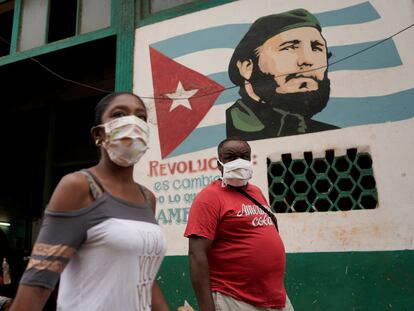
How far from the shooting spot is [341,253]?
11.5 ft

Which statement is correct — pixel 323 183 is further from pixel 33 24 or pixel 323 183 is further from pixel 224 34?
pixel 33 24

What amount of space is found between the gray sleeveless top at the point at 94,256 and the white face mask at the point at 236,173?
1.09 metres

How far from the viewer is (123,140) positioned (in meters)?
1.42

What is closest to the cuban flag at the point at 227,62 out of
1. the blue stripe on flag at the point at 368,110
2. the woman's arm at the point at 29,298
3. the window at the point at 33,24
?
the blue stripe on flag at the point at 368,110

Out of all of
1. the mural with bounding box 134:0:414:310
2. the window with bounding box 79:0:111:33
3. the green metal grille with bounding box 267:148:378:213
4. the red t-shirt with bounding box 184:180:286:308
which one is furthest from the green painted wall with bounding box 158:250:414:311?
the window with bounding box 79:0:111:33

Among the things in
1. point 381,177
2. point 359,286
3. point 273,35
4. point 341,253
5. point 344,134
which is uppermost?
point 273,35

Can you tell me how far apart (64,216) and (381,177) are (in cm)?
306

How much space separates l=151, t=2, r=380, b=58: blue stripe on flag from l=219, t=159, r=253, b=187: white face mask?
233cm

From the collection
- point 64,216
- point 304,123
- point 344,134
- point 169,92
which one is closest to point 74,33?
point 169,92

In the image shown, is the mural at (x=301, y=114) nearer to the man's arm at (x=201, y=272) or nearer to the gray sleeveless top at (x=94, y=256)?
the man's arm at (x=201, y=272)

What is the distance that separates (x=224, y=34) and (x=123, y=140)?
3.36 m

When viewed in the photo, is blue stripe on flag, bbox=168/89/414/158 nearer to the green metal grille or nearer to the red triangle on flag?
the green metal grille

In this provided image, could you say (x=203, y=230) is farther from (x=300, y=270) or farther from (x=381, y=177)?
(x=381, y=177)

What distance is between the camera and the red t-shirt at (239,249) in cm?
208
